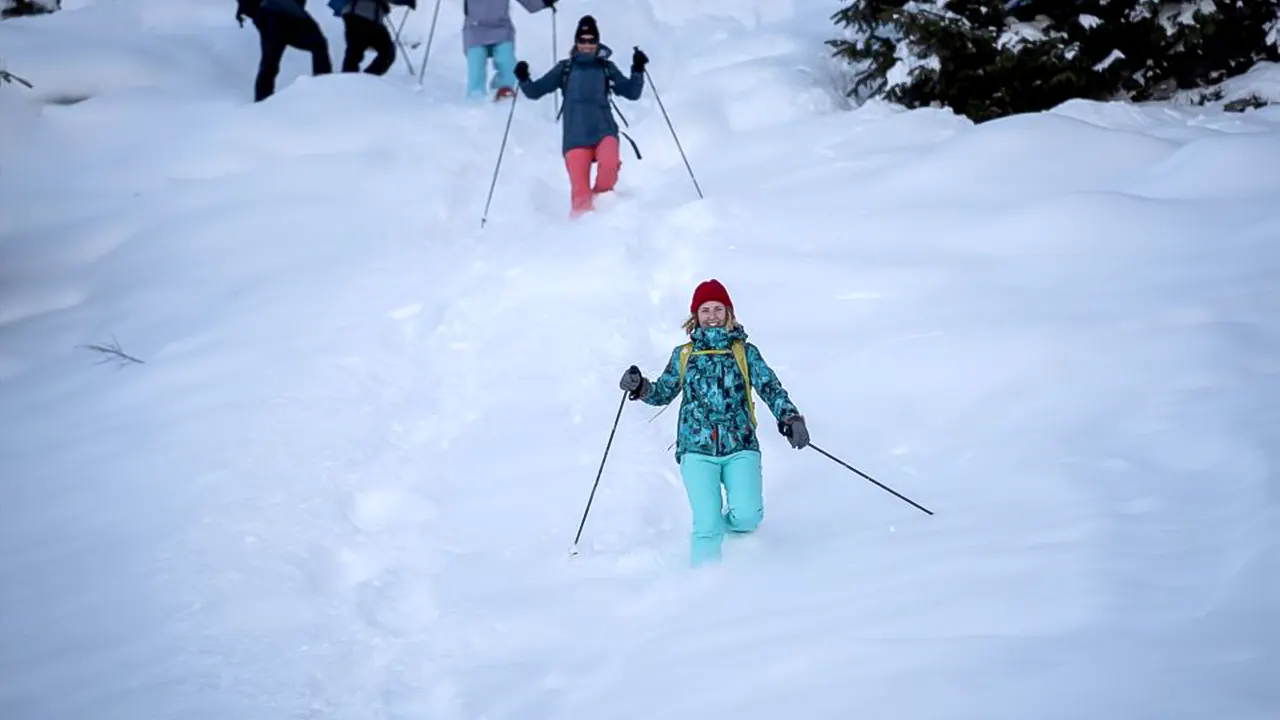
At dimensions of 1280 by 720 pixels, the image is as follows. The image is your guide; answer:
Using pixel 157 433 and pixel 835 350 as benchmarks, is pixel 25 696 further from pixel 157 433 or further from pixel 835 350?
pixel 835 350

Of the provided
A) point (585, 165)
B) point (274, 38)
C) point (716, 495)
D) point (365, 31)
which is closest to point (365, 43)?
point (365, 31)

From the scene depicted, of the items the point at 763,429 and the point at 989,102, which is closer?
the point at 763,429

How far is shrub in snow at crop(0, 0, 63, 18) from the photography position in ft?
44.5

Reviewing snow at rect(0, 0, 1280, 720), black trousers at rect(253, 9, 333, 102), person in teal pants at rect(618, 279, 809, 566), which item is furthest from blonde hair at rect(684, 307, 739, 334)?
black trousers at rect(253, 9, 333, 102)

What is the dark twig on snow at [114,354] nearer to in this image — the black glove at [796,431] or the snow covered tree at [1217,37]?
the black glove at [796,431]

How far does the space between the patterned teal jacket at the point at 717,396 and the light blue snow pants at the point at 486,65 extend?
8.50 metres

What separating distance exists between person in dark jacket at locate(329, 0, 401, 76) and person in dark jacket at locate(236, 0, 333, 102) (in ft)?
1.79

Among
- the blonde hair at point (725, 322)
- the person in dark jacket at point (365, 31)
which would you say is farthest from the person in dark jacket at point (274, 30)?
the blonde hair at point (725, 322)

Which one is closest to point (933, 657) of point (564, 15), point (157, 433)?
point (157, 433)

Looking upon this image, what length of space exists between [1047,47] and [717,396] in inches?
223

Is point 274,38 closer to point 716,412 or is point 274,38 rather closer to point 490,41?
point 490,41

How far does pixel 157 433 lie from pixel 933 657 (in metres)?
4.81

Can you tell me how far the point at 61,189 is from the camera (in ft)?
30.1

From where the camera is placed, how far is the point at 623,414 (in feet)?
20.6
